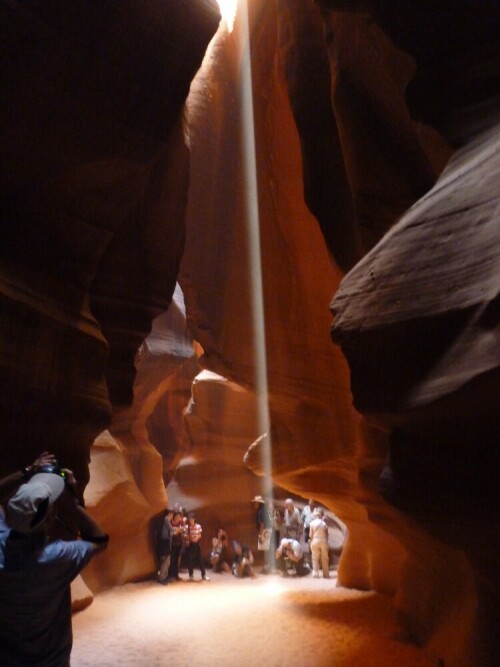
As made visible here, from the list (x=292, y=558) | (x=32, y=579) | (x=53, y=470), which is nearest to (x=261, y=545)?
(x=292, y=558)

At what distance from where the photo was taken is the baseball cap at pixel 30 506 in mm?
3057

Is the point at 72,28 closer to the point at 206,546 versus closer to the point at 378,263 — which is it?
the point at 378,263

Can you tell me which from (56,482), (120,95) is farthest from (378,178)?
(56,482)

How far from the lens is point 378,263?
398cm

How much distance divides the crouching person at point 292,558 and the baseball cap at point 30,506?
12957mm

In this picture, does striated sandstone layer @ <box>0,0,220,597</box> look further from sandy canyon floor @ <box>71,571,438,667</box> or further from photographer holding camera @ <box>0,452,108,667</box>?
sandy canyon floor @ <box>71,571,438,667</box>

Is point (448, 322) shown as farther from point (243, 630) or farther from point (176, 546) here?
point (176, 546)

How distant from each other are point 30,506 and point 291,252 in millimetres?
8686

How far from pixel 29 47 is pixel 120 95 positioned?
1.04 metres

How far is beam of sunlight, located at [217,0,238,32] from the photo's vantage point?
1353 cm

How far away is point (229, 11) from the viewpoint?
13.9m

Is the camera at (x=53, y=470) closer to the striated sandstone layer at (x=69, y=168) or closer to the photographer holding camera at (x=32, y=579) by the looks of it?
the photographer holding camera at (x=32, y=579)

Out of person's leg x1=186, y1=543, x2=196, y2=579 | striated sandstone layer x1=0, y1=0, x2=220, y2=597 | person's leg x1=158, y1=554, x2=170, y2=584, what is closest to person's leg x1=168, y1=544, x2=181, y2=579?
person's leg x1=158, y1=554, x2=170, y2=584

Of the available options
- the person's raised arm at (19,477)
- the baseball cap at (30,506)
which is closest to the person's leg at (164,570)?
the person's raised arm at (19,477)
